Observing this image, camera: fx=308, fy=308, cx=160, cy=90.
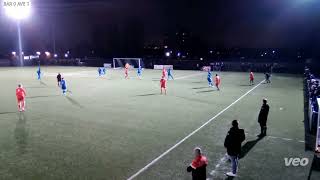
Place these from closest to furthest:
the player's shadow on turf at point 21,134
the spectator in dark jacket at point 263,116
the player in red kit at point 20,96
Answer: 1. the player's shadow on turf at point 21,134
2. the spectator in dark jacket at point 263,116
3. the player in red kit at point 20,96

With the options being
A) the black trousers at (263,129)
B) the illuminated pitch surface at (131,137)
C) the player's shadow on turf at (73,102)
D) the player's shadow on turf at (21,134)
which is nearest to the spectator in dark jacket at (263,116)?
the black trousers at (263,129)

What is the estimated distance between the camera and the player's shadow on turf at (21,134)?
40.5 ft

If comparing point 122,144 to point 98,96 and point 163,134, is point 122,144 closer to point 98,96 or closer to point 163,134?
point 163,134

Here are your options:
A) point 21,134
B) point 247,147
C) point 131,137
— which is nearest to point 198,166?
point 247,147

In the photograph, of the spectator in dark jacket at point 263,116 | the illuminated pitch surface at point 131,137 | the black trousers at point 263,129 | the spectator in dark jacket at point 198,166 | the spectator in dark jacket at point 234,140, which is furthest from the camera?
the black trousers at point 263,129

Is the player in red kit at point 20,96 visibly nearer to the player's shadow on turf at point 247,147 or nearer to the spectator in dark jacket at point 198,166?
the player's shadow on turf at point 247,147

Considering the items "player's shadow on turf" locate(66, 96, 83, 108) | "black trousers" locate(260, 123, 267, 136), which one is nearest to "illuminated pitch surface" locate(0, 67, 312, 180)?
"player's shadow on turf" locate(66, 96, 83, 108)

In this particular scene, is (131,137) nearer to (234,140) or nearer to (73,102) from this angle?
(234,140)

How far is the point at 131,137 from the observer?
13.9 metres

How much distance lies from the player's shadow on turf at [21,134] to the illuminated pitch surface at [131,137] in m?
0.04

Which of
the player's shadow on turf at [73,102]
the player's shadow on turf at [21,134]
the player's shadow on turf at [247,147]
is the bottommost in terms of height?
the player's shadow on turf at [247,147]

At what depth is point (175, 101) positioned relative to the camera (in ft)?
78.3

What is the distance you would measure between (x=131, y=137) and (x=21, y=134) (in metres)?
5.18

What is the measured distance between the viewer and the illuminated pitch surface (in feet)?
33.0
